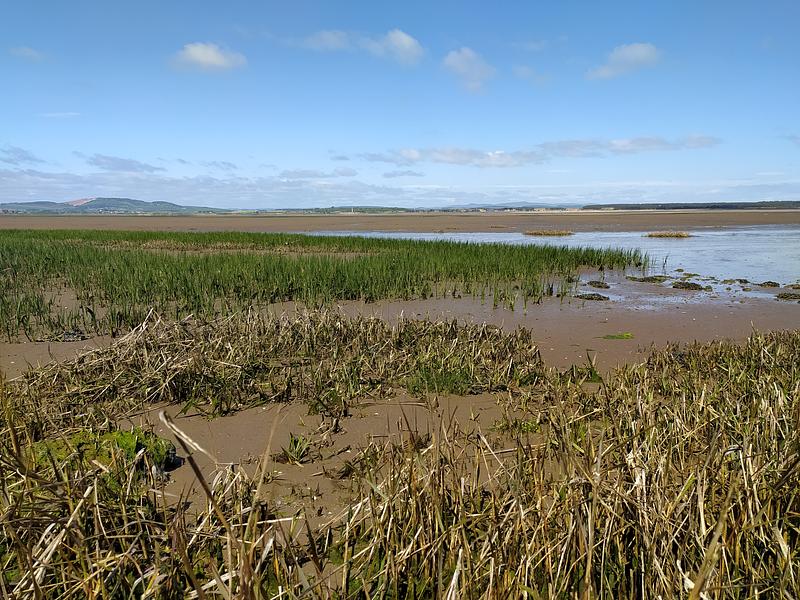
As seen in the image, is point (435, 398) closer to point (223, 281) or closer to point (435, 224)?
point (223, 281)

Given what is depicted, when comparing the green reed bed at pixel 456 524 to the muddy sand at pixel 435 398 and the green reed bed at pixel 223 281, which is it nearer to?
the muddy sand at pixel 435 398

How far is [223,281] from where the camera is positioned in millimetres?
12070

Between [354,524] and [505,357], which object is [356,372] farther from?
[354,524]

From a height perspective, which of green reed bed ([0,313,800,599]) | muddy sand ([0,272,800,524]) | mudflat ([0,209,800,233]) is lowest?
muddy sand ([0,272,800,524])

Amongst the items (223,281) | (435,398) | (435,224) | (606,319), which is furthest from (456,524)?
(435,224)

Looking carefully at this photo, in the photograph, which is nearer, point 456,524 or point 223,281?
point 456,524

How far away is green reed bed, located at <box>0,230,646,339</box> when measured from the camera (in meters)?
9.20

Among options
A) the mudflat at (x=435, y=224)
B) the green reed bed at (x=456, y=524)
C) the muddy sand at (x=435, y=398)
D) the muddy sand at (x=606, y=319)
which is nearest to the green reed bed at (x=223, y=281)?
the muddy sand at (x=606, y=319)

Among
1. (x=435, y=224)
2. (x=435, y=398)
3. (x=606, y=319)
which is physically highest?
(x=435, y=224)

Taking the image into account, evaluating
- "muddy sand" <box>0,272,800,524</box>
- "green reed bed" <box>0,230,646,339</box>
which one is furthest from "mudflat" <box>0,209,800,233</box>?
"muddy sand" <box>0,272,800,524</box>

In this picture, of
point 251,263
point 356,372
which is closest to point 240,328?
point 356,372

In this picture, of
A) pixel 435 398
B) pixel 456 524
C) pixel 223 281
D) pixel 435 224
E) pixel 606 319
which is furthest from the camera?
pixel 435 224

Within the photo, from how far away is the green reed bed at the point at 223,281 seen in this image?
362 inches

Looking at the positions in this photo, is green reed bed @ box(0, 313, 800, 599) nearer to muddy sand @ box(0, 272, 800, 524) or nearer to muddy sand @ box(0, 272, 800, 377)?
muddy sand @ box(0, 272, 800, 524)
